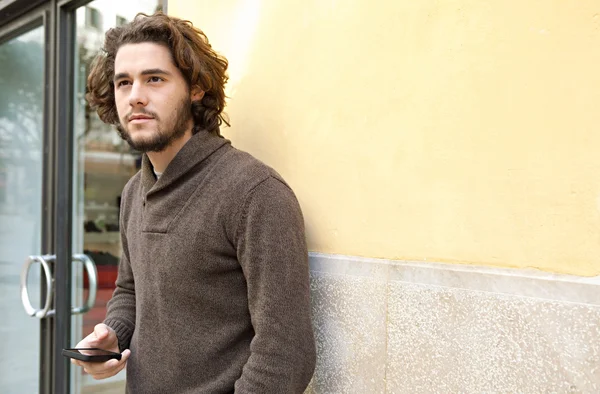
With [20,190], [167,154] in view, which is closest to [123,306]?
[167,154]

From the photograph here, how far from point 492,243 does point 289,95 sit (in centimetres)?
87

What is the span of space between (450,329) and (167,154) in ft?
3.43

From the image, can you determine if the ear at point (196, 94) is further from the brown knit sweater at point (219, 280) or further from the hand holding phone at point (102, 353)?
the hand holding phone at point (102, 353)

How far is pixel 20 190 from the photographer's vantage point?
14.2ft

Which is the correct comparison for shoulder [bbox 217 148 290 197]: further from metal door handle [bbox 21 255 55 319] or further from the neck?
metal door handle [bbox 21 255 55 319]

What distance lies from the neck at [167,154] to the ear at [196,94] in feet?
0.37

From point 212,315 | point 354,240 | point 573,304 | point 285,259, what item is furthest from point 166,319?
point 573,304

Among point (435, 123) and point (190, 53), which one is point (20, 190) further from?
point (435, 123)

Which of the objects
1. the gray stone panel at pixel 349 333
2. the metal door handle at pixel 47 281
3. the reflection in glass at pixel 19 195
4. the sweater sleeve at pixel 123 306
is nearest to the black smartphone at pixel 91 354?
the sweater sleeve at pixel 123 306

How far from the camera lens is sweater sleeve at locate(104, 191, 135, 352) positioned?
2.06 meters

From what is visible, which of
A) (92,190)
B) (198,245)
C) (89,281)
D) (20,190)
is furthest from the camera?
(20,190)

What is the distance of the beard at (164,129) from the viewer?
5.97 ft

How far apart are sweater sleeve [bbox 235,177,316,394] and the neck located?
0.41m

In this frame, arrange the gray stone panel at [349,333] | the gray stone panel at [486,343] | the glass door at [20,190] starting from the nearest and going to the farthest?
the gray stone panel at [486,343] < the gray stone panel at [349,333] < the glass door at [20,190]
